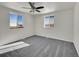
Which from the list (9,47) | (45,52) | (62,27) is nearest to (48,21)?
(62,27)

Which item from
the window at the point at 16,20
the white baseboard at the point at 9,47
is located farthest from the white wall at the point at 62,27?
the white baseboard at the point at 9,47

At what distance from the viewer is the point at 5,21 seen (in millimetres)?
4016

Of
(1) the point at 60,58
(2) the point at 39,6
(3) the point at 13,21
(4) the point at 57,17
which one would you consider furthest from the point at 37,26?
(1) the point at 60,58

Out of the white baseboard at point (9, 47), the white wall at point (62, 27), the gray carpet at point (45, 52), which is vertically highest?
the white wall at point (62, 27)

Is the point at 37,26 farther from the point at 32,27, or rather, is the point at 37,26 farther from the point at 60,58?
the point at 60,58

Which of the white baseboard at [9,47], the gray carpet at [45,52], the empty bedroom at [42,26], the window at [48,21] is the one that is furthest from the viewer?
the window at [48,21]

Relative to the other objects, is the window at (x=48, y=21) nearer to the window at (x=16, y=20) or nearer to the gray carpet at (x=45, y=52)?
the window at (x=16, y=20)

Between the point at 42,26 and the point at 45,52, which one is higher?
the point at 42,26

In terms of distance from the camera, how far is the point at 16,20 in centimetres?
478

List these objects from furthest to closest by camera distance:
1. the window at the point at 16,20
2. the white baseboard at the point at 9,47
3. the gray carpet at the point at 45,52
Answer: the window at the point at 16,20, the white baseboard at the point at 9,47, the gray carpet at the point at 45,52

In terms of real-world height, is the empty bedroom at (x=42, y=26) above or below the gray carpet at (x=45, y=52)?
above

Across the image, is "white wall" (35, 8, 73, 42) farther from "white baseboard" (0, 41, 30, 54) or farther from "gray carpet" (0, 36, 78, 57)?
"white baseboard" (0, 41, 30, 54)

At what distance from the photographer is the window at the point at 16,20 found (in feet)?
14.5

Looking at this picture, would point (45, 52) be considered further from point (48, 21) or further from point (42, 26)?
point (42, 26)
